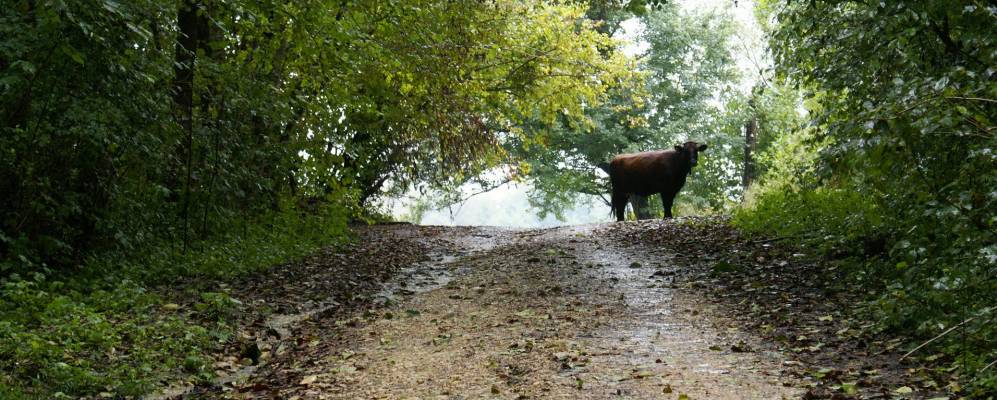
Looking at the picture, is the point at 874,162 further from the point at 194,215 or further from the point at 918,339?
the point at 194,215

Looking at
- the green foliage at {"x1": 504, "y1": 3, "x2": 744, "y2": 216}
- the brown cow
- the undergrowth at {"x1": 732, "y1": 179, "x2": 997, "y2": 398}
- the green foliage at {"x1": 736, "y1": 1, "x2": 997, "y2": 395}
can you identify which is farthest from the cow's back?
the green foliage at {"x1": 736, "y1": 1, "x2": 997, "y2": 395}

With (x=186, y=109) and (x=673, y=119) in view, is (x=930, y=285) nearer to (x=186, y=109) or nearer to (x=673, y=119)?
(x=186, y=109)

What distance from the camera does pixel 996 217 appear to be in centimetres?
560

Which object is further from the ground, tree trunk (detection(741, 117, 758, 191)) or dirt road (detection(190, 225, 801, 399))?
tree trunk (detection(741, 117, 758, 191))

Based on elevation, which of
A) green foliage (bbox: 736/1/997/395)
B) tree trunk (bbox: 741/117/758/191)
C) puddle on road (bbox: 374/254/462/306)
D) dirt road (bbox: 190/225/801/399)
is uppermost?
tree trunk (bbox: 741/117/758/191)

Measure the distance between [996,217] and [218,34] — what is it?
37.4 ft

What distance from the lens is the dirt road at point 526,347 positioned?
591 centimetres

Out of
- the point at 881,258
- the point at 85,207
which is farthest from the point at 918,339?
the point at 85,207

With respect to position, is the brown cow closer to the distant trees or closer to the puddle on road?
the distant trees

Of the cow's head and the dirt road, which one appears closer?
the dirt road

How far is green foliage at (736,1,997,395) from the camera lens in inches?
221

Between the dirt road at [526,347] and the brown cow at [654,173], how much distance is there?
927cm

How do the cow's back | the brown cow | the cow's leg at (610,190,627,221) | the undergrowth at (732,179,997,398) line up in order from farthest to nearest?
the cow's leg at (610,190,627,221) < the cow's back < the brown cow < the undergrowth at (732,179,997,398)

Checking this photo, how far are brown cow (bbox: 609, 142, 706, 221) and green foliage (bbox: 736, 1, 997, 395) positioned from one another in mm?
10401
